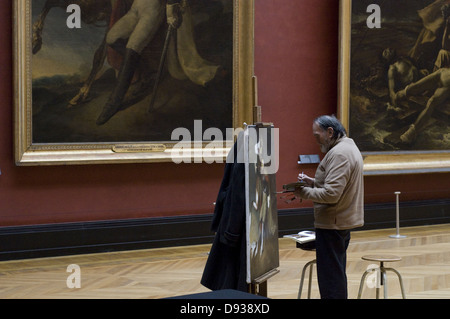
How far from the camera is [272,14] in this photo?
36.2ft

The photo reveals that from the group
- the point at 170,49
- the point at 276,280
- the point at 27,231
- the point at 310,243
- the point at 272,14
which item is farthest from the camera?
the point at 272,14

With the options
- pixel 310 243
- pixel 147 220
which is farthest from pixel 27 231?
pixel 310 243

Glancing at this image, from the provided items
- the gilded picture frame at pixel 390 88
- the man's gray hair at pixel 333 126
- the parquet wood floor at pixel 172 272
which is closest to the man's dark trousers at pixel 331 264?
the man's gray hair at pixel 333 126

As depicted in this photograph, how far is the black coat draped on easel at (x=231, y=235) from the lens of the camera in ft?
17.1

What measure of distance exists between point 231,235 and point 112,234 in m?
5.01

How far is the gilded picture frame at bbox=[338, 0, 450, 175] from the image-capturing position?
37.9 ft

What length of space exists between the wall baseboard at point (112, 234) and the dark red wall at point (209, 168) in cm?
14

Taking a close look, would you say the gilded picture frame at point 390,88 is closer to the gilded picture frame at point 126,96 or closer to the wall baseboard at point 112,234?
the wall baseboard at point 112,234

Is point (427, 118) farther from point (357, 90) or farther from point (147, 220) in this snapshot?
point (147, 220)

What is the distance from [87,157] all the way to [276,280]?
11.0ft

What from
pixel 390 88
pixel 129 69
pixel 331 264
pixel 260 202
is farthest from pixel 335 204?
pixel 390 88

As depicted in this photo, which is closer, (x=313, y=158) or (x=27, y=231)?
(x=27, y=231)

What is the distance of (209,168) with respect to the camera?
34.9ft

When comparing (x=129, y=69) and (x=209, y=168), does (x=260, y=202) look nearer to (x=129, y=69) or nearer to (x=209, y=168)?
(x=129, y=69)
